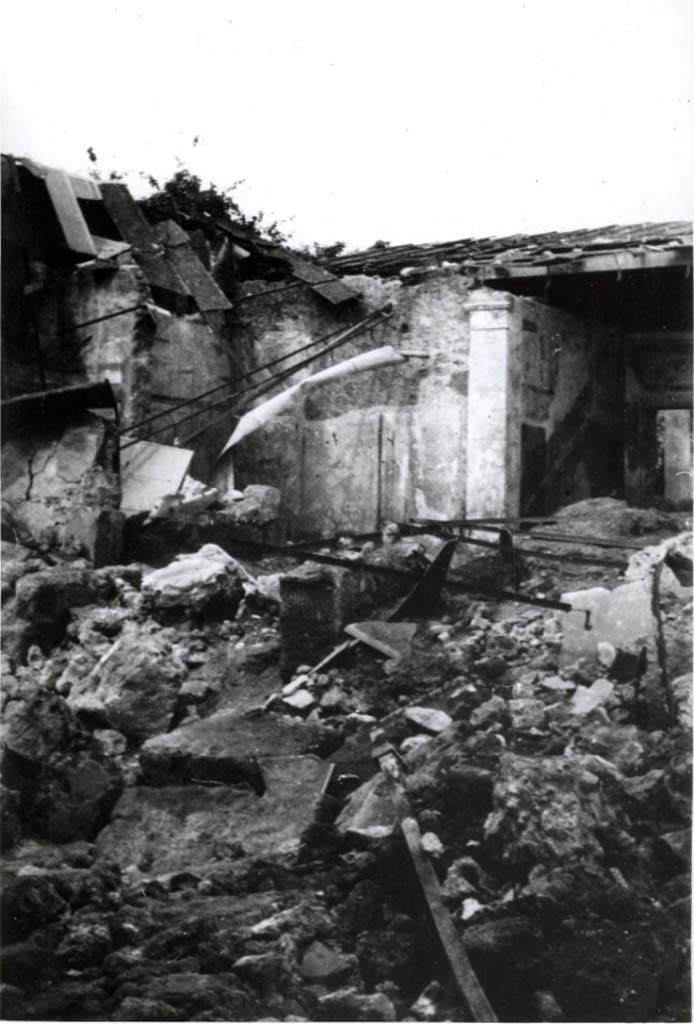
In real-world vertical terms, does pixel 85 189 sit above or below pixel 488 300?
above

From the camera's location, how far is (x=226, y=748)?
4750 millimetres

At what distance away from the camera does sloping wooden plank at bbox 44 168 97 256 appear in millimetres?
6705

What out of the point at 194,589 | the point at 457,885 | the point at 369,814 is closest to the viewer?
the point at 457,885

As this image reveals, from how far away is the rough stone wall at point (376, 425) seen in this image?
788 cm

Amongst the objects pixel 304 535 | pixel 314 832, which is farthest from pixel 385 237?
pixel 314 832

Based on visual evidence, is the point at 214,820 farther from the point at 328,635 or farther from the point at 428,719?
the point at 328,635

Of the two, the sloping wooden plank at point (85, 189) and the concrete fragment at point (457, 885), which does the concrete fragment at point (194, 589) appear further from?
the sloping wooden plank at point (85, 189)

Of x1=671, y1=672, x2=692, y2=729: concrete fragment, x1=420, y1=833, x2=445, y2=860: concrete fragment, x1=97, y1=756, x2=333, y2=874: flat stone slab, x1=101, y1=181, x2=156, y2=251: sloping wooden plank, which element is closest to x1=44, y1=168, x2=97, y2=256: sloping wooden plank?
x1=101, y1=181, x2=156, y2=251: sloping wooden plank

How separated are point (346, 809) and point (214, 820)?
2.00 feet

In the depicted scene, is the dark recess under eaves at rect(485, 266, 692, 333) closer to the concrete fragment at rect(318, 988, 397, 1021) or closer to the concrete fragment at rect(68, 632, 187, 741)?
the concrete fragment at rect(68, 632, 187, 741)

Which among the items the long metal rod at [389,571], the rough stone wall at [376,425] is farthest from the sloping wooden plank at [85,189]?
the long metal rod at [389,571]

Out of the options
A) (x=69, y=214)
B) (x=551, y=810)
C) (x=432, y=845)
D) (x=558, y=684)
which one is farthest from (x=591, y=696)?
(x=69, y=214)

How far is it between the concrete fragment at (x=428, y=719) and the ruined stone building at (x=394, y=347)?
2.87 meters

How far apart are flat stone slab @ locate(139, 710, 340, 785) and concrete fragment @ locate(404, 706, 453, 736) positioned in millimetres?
365
